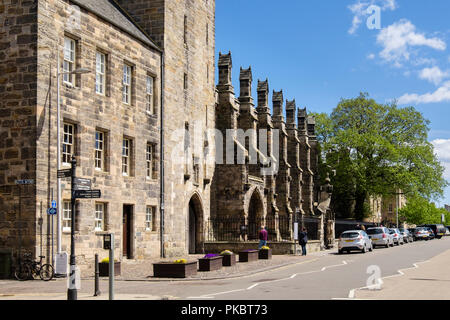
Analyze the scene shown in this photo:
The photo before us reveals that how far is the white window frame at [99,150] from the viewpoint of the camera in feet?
85.1

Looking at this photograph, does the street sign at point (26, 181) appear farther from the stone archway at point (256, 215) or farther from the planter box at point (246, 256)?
the stone archway at point (256, 215)

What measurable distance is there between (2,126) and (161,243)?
1154cm

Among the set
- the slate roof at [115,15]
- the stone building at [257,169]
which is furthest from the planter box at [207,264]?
the stone building at [257,169]

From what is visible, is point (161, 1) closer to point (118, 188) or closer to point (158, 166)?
point (158, 166)

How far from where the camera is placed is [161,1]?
3244 centimetres

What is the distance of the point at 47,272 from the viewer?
20.8 m

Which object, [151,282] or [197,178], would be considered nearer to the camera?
[151,282]

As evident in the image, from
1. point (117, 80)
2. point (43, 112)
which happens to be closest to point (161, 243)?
point (117, 80)

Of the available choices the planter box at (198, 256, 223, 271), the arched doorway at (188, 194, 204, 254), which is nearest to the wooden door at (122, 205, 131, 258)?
the planter box at (198, 256, 223, 271)

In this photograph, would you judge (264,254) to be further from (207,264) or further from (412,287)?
(412,287)

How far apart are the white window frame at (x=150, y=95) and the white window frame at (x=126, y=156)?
9.36 feet

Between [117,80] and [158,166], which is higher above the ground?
[117,80]

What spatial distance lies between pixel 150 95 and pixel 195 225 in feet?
33.8

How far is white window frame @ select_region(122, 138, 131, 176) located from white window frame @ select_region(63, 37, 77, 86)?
16.5ft
